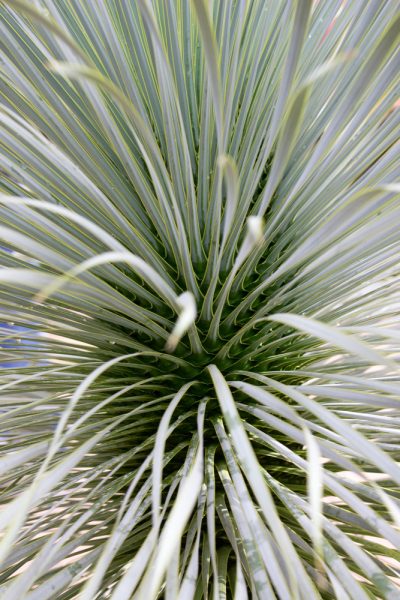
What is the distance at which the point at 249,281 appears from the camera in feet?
1.76

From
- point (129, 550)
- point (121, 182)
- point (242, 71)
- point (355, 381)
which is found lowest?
point (129, 550)

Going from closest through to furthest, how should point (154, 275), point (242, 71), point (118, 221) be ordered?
point (154, 275)
point (118, 221)
point (242, 71)

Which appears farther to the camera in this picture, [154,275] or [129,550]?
[129,550]

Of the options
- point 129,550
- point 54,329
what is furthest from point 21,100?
point 129,550

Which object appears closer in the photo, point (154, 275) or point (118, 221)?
point (154, 275)

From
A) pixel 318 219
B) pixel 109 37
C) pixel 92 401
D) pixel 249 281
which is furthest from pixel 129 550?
pixel 109 37

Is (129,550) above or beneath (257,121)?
beneath

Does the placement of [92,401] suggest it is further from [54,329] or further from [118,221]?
[118,221]

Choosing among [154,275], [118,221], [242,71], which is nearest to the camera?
[154,275]

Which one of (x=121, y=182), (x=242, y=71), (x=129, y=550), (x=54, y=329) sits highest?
(x=242, y=71)

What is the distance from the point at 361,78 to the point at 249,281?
0.24 meters

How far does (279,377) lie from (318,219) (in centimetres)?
18

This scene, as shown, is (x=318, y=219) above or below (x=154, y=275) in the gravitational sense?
above

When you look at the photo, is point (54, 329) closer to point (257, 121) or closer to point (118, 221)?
point (118, 221)
